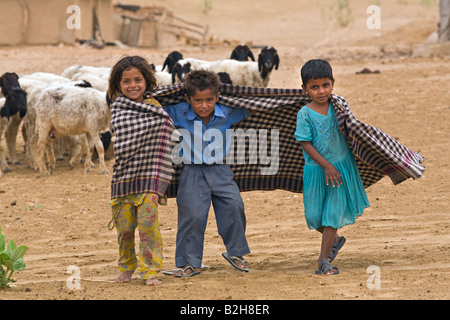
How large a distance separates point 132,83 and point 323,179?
151 centimetres

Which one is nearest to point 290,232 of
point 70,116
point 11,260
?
point 11,260

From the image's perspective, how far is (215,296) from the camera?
185 inches

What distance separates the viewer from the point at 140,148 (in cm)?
512

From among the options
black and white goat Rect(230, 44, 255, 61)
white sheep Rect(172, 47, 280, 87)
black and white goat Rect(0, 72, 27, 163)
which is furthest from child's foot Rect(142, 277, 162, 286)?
black and white goat Rect(230, 44, 255, 61)

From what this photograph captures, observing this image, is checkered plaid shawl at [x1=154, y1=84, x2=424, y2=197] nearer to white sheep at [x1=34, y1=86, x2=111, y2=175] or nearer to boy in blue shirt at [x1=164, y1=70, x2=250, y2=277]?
boy in blue shirt at [x1=164, y1=70, x2=250, y2=277]

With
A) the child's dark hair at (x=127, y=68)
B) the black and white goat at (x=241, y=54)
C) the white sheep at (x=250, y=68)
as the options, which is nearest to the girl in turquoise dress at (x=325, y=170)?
the child's dark hair at (x=127, y=68)

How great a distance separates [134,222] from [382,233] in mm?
2572

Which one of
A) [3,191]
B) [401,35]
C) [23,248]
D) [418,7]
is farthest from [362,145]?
[418,7]

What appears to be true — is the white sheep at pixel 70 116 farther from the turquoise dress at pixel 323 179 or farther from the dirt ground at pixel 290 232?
the turquoise dress at pixel 323 179

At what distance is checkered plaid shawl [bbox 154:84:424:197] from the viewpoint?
536 centimetres

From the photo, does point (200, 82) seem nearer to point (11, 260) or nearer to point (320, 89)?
point (320, 89)

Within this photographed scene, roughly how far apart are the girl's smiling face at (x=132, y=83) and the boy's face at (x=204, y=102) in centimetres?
37

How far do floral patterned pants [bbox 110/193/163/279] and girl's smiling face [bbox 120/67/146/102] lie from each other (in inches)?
27.6

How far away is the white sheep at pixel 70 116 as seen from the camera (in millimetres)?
10555
